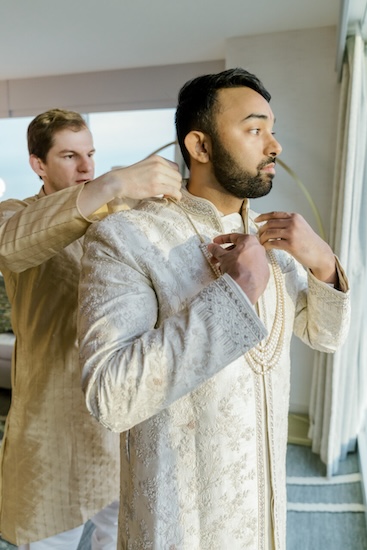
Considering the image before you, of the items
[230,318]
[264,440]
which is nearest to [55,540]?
[264,440]

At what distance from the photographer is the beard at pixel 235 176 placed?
3.66ft

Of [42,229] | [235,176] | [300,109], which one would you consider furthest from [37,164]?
[300,109]

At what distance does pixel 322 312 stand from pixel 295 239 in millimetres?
210

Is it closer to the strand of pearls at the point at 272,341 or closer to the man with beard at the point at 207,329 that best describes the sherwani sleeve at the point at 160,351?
the man with beard at the point at 207,329

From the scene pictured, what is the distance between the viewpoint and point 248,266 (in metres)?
0.85

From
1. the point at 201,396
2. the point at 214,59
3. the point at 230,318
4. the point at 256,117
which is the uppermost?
the point at 214,59

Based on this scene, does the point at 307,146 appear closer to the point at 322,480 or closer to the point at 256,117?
the point at 322,480

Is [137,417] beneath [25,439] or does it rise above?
above

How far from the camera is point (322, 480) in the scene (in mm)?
2797

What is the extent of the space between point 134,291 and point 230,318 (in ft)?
0.67

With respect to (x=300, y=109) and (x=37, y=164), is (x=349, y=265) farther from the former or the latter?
(x=37, y=164)

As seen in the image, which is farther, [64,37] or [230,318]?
[64,37]

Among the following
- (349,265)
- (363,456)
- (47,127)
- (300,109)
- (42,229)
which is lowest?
(363,456)

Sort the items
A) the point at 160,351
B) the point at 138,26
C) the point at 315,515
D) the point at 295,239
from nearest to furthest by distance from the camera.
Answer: the point at 160,351
the point at 295,239
the point at 315,515
the point at 138,26
